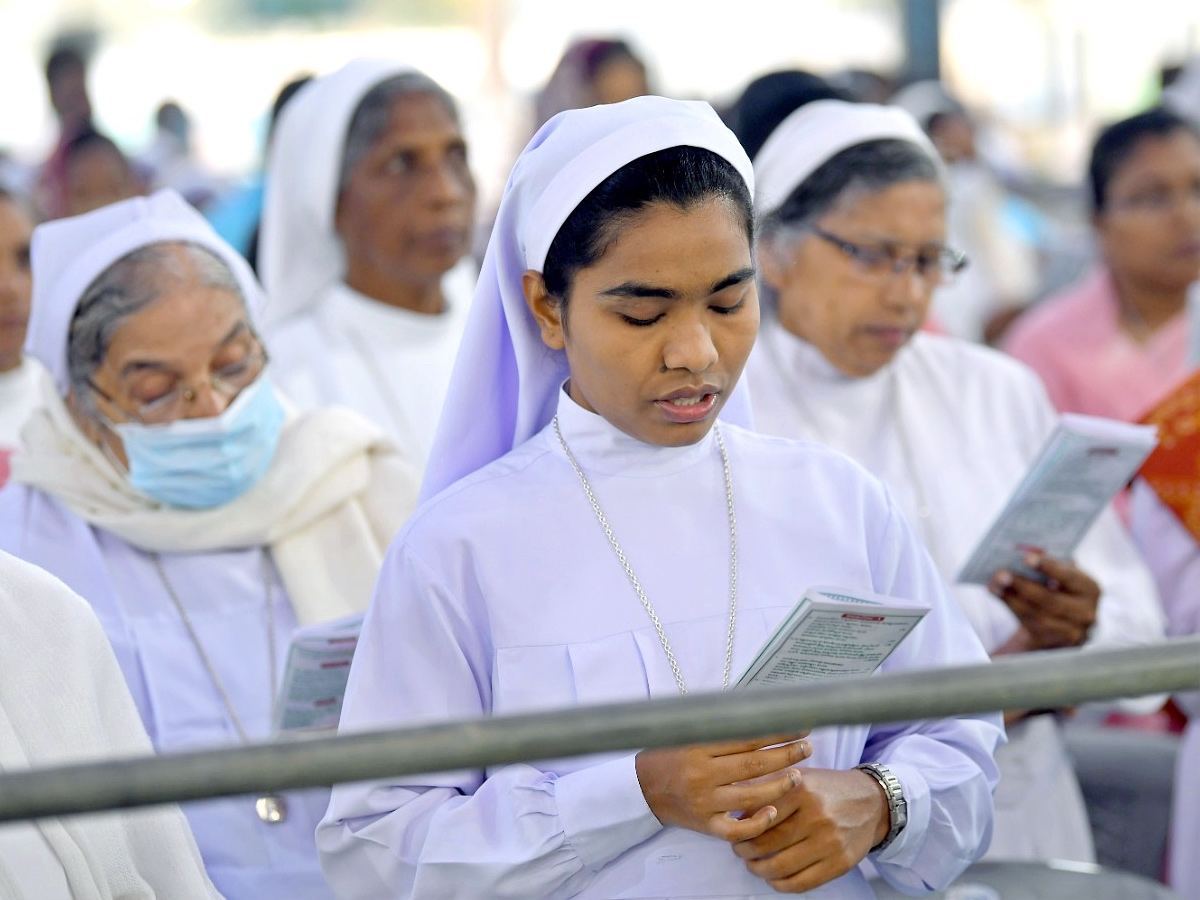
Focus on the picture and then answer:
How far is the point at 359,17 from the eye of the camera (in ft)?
61.2

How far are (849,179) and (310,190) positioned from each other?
1.81 metres

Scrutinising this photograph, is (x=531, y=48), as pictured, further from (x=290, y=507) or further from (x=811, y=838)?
(x=811, y=838)

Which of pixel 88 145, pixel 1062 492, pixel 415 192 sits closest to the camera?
pixel 1062 492

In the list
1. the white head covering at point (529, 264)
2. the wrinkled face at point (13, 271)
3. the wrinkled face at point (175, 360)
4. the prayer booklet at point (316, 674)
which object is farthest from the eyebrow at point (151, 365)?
the wrinkled face at point (13, 271)

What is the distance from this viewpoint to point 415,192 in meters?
4.52

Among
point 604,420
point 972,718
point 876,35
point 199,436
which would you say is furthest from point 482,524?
point 876,35

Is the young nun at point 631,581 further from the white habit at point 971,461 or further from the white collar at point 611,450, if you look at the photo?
the white habit at point 971,461

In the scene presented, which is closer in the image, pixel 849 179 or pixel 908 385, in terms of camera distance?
pixel 849 179

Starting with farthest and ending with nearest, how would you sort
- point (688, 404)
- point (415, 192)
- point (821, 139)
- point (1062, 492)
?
point (415, 192), point (821, 139), point (1062, 492), point (688, 404)

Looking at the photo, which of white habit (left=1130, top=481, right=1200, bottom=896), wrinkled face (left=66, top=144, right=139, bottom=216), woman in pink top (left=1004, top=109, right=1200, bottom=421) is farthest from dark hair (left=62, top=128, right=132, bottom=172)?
white habit (left=1130, top=481, right=1200, bottom=896)

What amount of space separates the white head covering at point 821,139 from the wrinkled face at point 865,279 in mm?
132

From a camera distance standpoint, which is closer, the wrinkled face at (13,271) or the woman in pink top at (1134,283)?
the wrinkled face at (13,271)

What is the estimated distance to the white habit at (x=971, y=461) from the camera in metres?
3.49

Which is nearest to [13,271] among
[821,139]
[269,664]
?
[269,664]
